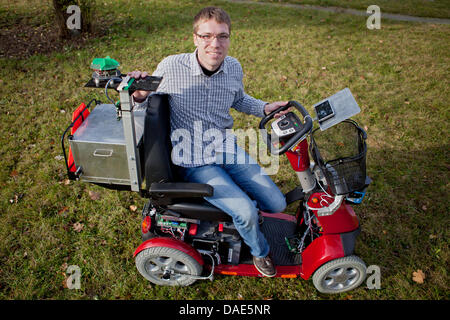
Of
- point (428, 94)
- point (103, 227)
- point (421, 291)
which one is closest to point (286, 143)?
point (421, 291)

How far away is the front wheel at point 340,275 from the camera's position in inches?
97.5

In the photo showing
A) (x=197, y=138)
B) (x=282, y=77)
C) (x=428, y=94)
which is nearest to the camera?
(x=197, y=138)

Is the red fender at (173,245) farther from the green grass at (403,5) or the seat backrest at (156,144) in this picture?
the green grass at (403,5)

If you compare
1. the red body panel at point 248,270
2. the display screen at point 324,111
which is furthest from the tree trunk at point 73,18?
the display screen at point 324,111

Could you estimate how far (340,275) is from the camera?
262cm

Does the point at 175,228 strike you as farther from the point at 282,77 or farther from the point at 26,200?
the point at 282,77

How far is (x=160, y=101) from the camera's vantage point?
2260mm

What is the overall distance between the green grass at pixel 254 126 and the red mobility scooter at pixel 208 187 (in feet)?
0.90

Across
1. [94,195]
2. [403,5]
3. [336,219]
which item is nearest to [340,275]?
[336,219]

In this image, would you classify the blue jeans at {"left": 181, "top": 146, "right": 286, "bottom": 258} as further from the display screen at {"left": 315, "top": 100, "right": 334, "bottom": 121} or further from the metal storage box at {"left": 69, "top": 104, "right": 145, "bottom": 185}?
the display screen at {"left": 315, "top": 100, "right": 334, "bottom": 121}

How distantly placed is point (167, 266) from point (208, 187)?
0.93m

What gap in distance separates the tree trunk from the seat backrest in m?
5.72

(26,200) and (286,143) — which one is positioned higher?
(286,143)

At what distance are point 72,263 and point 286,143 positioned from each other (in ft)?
7.38
